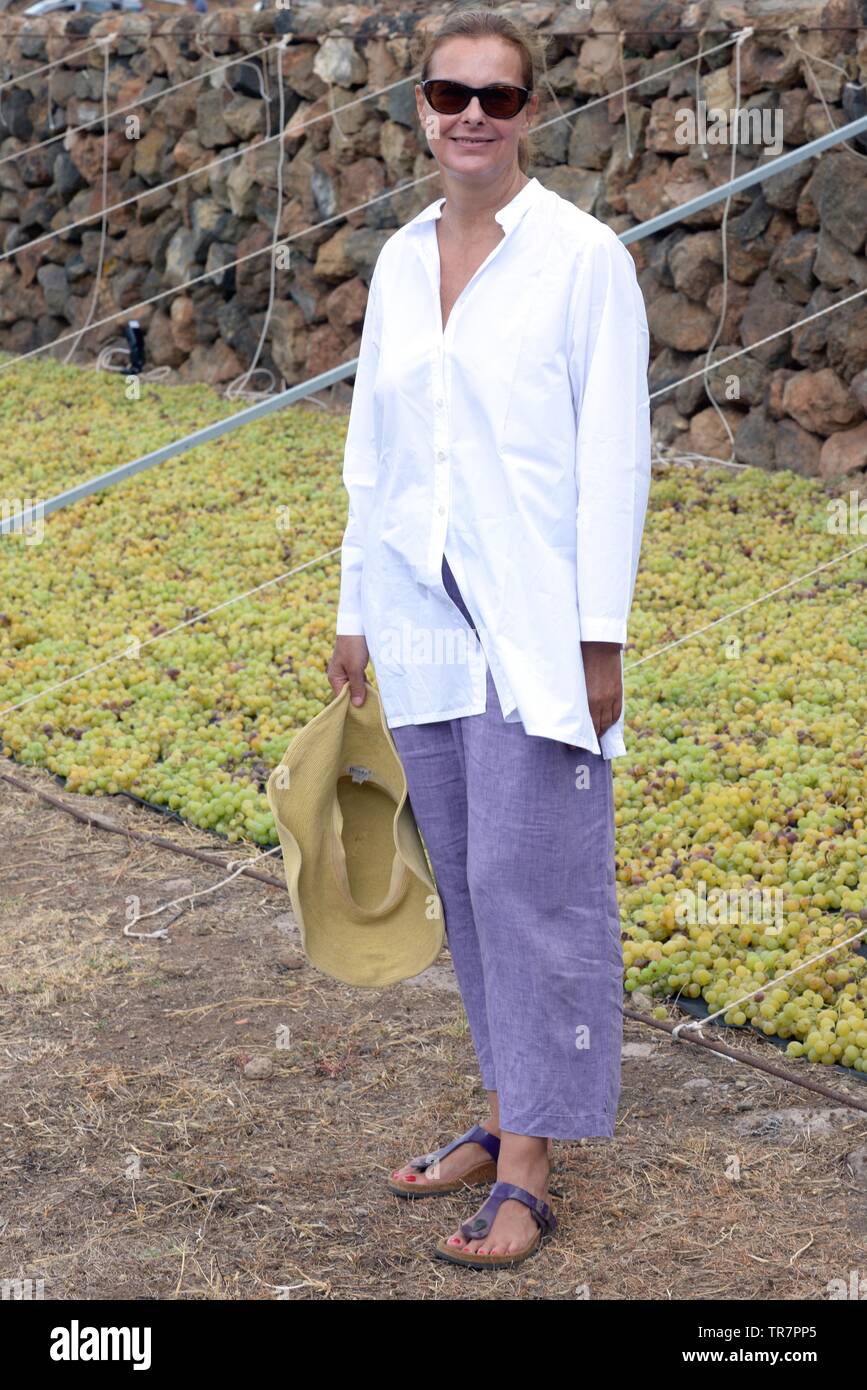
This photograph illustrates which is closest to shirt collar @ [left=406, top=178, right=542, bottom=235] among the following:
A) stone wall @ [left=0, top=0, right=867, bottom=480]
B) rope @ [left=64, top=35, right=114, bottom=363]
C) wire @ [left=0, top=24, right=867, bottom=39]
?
stone wall @ [left=0, top=0, right=867, bottom=480]

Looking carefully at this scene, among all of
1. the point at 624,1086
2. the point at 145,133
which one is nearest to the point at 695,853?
the point at 624,1086

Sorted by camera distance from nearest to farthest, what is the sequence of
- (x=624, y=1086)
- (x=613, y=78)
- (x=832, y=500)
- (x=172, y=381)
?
(x=624, y=1086)
(x=832, y=500)
(x=613, y=78)
(x=172, y=381)

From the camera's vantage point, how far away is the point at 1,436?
26.0 feet

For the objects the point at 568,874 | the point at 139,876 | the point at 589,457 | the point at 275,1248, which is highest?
the point at 589,457

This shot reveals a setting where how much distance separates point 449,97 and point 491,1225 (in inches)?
58.3

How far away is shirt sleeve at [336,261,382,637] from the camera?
2.13 m

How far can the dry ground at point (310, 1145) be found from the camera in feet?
6.95

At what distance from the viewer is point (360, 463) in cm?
216

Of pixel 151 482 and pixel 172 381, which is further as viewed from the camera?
pixel 172 381

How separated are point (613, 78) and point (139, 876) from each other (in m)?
4.75

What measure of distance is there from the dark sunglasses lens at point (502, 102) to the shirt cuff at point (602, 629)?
Answer: 63 cm

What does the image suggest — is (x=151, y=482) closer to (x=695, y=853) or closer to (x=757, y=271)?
(x=757, y=271)

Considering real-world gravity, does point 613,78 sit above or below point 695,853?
above

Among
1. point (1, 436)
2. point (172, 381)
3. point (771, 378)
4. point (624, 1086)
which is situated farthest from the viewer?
point (172, 381)
